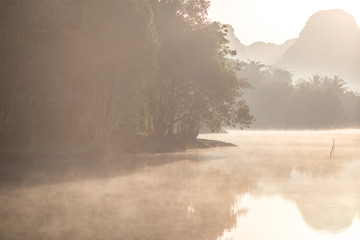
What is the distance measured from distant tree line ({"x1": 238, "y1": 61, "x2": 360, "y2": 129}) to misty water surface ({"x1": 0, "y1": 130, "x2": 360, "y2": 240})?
100109mm

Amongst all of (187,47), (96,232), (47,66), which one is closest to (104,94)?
(47,66)

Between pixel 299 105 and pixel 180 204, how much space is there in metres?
117

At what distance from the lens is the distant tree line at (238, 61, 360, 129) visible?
390 feet

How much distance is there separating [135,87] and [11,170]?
1308 centimetres

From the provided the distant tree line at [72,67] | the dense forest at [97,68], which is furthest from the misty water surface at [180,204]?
the dense forest at [97,68]

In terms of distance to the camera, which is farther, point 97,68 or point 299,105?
point 299,105

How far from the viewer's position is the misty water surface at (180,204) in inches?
416

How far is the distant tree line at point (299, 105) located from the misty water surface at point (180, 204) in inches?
3941

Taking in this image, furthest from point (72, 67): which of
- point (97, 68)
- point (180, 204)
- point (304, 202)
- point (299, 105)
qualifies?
point (299, 105)

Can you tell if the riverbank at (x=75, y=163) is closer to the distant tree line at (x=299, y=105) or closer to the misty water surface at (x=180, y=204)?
the misty water surface at (x=180, y=204)

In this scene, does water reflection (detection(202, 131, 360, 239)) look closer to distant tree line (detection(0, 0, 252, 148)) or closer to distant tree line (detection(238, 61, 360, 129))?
distant tree line (detection(0, 0, 252, 148))

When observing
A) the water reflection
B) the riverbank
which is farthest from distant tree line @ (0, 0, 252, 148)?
the water reflection

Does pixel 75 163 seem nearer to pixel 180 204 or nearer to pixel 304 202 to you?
pixel 180 204

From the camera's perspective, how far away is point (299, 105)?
411ft
